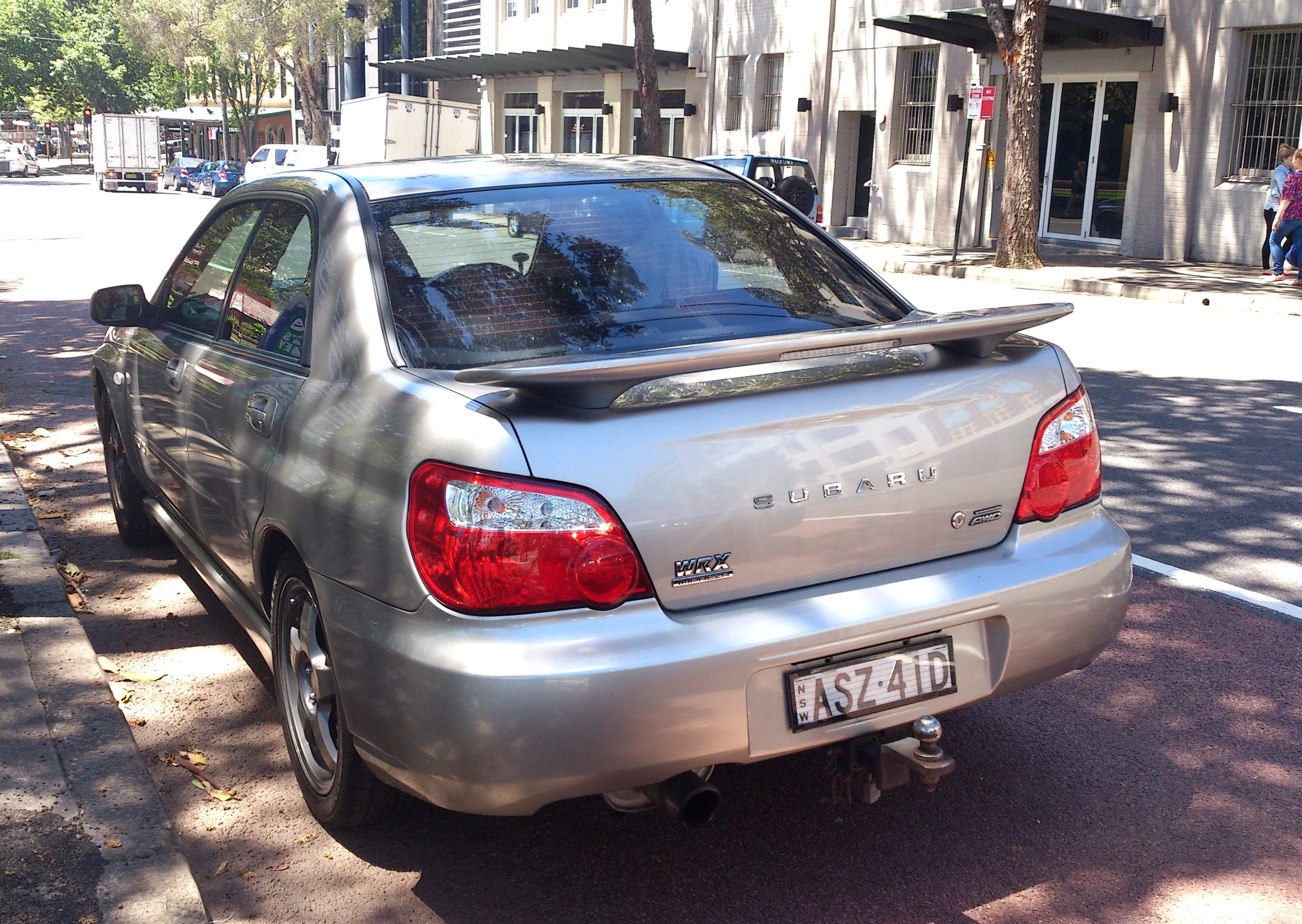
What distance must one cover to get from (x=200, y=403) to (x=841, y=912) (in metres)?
2.36

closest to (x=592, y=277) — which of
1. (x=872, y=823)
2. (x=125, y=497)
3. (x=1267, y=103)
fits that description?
(x=872, y=823)

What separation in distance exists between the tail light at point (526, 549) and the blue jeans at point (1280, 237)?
55.3ft

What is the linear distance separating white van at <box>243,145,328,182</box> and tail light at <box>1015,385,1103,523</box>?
39445mm

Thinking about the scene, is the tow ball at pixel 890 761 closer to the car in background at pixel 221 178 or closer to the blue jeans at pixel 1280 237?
the blue jeans at pixel 1280 237

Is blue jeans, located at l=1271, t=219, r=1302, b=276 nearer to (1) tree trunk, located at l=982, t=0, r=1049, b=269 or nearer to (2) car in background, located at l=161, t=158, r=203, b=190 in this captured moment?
(1) tree trunk, located at l=982, t=0, r=1049, b=269

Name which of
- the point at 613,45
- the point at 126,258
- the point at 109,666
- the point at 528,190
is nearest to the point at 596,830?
the point at 528,190

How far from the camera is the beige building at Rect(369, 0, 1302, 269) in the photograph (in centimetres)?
2012

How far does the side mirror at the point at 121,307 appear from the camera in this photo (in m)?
4.61

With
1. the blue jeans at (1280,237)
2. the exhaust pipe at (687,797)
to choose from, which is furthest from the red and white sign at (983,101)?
the exhaust pipe at (687,797)

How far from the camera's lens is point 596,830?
3.23 metres

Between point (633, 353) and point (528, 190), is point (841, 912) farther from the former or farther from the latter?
point (528, 190)

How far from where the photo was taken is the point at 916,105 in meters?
25.9

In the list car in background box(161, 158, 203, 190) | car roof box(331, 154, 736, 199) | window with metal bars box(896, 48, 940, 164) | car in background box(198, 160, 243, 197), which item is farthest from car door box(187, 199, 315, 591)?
car in background box(161, 158, 203, 190)

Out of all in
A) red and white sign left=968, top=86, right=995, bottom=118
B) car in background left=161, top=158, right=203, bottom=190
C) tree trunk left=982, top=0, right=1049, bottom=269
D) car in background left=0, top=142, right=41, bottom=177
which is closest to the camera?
tree trunk left=982, top=0, right=1049, bottom=269
